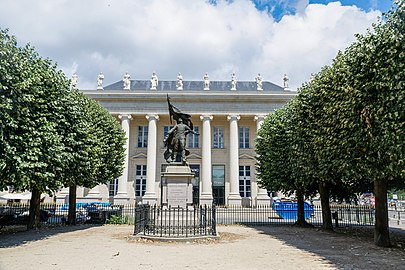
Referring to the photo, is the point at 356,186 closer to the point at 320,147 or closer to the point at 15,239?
the point at 320,147

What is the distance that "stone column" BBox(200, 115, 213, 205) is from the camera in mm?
40750

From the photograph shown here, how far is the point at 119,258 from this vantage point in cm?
969

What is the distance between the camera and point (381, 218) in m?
12.9

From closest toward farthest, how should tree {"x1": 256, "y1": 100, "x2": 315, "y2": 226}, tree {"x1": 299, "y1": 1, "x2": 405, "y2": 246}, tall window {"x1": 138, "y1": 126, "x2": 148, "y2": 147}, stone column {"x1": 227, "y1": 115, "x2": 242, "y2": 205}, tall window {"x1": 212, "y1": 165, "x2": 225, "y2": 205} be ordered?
tree {"x1": 299, "y1": 1, "x2": 405, "y2": 246}, tree {"x1": 256, "y1": 100, "x2": 315, "y2": 226}, stone column {"x1": 227, "y1": 115, "x2": 242, "y2": 205}, tall window {"x1": 212, "y1": 165, "x2": 225, "y2": 205}, tall window {"x1": 138, "y1": 126, "x2": 148, "y2": 147}

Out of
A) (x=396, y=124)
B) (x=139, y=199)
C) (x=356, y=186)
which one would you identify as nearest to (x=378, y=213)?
(x=396, y=124)

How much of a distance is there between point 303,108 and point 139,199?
32.5 m

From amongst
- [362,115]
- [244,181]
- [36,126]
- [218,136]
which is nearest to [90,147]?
[36,126]

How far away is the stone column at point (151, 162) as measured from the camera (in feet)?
136

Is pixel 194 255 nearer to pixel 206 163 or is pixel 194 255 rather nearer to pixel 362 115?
pixel 362 115

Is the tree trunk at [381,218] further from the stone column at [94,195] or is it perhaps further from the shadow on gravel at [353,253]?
the stone column at [94,195]

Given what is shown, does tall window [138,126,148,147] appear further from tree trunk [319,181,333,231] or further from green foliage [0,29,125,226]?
tree trunk [319,181,333,231]

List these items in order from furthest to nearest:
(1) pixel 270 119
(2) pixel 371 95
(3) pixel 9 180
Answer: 1. (1) pixel 270 119
2. (3) pixel 9 180
3. (2) pixel 371 95

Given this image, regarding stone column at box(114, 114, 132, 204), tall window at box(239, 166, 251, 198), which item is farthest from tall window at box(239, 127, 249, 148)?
stone column at box(114, 114, 132, 204)

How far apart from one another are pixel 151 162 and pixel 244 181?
12.5m
